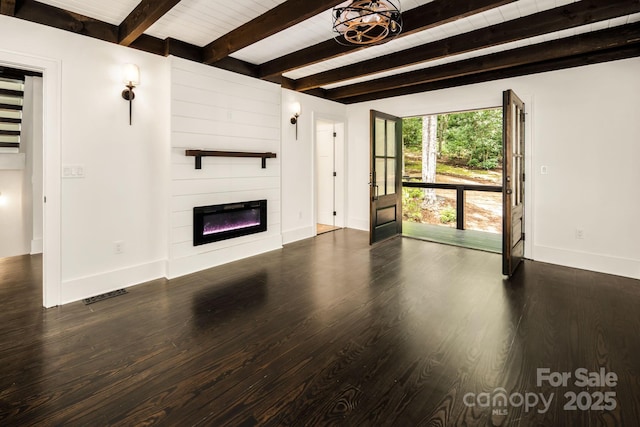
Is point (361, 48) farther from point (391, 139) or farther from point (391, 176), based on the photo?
point (391, 176)

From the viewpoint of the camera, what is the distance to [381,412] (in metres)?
1.70

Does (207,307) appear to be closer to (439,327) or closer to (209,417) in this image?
(209,417)

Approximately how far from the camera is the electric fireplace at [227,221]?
4.05 metres

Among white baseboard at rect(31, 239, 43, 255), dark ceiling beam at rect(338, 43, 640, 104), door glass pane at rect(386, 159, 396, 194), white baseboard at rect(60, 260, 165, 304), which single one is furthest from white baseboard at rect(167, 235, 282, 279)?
dark ceiling beam at rect(338, 43, 640, 104)

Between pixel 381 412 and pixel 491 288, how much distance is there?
2.28m

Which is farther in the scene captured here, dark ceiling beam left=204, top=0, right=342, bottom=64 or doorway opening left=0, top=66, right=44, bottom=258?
doorway opening left=0, top=66, right=44, bottom=258

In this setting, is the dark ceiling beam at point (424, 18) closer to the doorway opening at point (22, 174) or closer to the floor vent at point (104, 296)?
the floor vent at point (104, 296)

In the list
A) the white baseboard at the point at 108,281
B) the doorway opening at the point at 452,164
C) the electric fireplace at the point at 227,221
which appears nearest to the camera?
the white baseboard at the point at 108,281

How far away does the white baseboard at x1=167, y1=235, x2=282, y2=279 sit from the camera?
12.7 feet

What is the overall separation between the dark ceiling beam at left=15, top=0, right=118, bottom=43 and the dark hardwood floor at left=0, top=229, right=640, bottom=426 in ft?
8.45

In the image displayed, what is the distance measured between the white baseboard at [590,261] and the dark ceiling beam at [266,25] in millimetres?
4117

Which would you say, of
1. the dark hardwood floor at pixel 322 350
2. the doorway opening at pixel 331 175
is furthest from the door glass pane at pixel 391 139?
the dark hardwood floor at pixel 322 350

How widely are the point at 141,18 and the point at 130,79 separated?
0.70 metres

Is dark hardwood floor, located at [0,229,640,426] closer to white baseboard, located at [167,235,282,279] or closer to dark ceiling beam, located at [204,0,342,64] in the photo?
white baseboard, located at [167,235,282,279]
